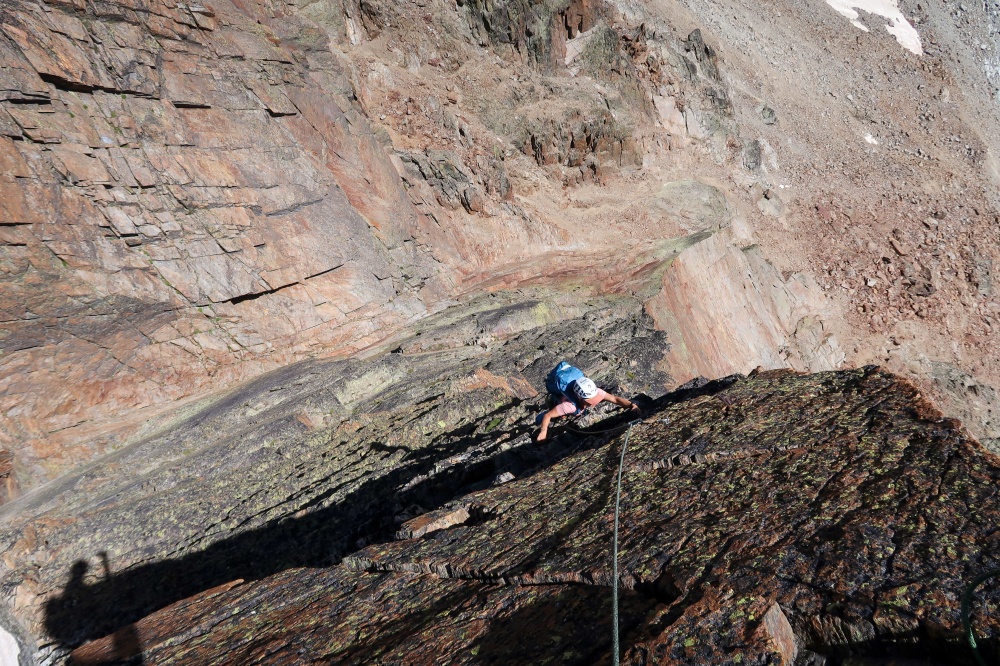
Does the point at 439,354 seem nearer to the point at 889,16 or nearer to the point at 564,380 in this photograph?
the point at 564,380

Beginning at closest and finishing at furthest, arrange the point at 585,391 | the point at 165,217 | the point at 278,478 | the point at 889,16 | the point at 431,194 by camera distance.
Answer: the point at 585,391 < the point at 278,478 < the point at 165,217 < the point at 431,194 < the point at 889,16

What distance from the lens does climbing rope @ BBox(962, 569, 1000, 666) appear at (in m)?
3.06

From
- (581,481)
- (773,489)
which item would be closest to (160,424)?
(581,481)

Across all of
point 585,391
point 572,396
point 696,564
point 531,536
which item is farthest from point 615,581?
point 572,396

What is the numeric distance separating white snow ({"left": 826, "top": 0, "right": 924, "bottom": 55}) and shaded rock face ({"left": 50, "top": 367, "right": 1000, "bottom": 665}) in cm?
5243

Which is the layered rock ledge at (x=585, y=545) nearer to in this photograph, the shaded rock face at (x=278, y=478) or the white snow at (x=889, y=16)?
the shaded rock face at (x=278, y=478)

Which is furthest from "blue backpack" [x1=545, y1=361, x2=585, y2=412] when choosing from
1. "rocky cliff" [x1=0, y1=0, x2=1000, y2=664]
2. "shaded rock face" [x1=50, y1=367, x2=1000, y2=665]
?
"shaded rock face" [x1=50, y1=367, x2=1000, y2=665]

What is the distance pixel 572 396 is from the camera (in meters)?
10.2

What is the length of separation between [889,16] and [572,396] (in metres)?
55.4

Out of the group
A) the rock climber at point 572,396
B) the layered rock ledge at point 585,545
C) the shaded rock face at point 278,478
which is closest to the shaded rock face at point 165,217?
the shaded rock face at point 278,478

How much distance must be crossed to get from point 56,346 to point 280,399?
4272 millimetres

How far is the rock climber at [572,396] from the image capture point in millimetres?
9688

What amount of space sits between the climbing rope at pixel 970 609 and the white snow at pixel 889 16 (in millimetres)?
55396

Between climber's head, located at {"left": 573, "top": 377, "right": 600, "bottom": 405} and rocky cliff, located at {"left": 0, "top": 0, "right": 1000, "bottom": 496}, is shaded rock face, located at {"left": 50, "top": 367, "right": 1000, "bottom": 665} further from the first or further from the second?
rocky cliff, located at {"left": 0, "top": 0, "right": 1000, "bottom": 496}
